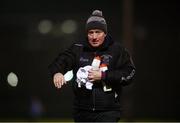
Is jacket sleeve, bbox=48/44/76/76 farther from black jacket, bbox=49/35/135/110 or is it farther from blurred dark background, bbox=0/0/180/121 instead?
blurred dark background, bbox=0/0/180/121

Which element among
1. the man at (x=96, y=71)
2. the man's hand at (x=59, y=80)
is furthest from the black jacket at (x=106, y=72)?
the man's hand at (x=59, y=80)

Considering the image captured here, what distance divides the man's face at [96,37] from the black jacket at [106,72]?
42 millimetres

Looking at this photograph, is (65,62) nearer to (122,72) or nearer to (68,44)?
(122,72)

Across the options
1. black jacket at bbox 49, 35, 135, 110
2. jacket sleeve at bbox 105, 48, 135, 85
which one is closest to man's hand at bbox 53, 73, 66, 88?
black jacket at bbox 49, 35, 135, 110

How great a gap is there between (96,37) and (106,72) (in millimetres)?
289

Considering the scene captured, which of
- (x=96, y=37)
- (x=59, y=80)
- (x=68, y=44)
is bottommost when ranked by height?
(x=68, y=44)

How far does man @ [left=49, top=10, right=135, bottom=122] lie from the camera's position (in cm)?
489

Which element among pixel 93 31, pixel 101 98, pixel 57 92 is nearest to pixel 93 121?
pixel 101 98

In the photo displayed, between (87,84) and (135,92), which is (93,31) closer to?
(87,84)

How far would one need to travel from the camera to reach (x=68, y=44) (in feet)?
33.7

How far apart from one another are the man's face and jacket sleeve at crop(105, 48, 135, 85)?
0.19 m

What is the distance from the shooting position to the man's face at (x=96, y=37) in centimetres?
493

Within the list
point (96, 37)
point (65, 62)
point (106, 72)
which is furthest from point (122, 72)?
point (65, 62)

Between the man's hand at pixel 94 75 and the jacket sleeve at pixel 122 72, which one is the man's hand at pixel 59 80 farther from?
the jacket sleeve at pixel 122 72
